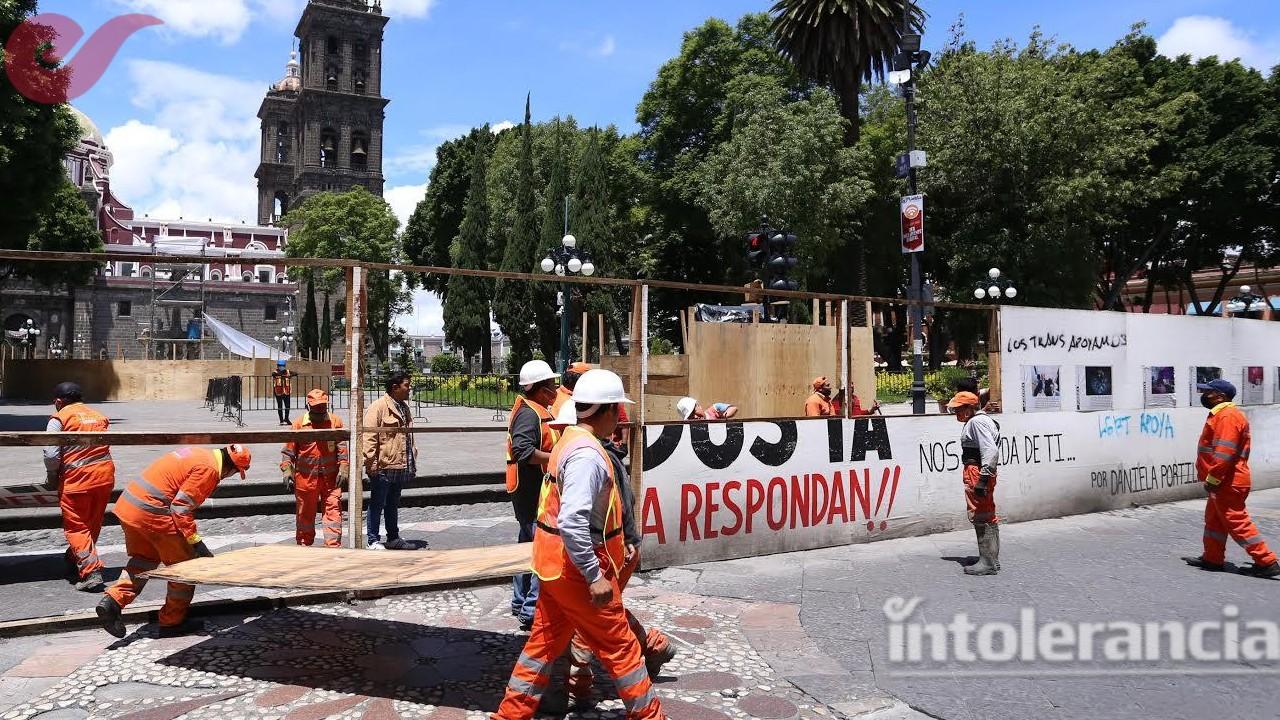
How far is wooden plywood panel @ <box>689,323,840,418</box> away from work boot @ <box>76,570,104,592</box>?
7286 millimetres

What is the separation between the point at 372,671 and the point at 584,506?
7.26 ft

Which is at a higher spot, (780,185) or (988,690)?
(780,185)

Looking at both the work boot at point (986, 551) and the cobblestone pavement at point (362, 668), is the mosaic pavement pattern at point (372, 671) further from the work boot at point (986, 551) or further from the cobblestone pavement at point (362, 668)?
the work boot at point (986, 551)

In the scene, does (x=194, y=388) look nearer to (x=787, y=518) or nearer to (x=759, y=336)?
(x=759, y=336)

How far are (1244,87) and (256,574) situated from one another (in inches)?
1675

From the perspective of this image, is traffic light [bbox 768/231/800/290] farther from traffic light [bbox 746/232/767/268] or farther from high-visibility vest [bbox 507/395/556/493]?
high-visibility vest [bbox 507/395/556/493]

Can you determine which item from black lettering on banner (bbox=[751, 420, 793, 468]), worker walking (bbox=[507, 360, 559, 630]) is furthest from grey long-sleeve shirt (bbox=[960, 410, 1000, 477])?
worker walking (bbox=[507, 360, 559, 630])

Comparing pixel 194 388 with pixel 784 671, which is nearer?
pixel 784 671

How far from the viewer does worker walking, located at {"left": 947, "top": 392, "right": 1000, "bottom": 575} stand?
7.39 meters

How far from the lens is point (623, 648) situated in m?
3.82

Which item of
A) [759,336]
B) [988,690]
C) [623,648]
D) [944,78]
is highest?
[944,78]

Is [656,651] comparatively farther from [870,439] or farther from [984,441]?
[870,439]

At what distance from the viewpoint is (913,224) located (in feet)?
59.4

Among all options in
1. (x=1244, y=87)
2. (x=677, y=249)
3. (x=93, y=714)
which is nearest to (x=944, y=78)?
(x=1244, y=87)
